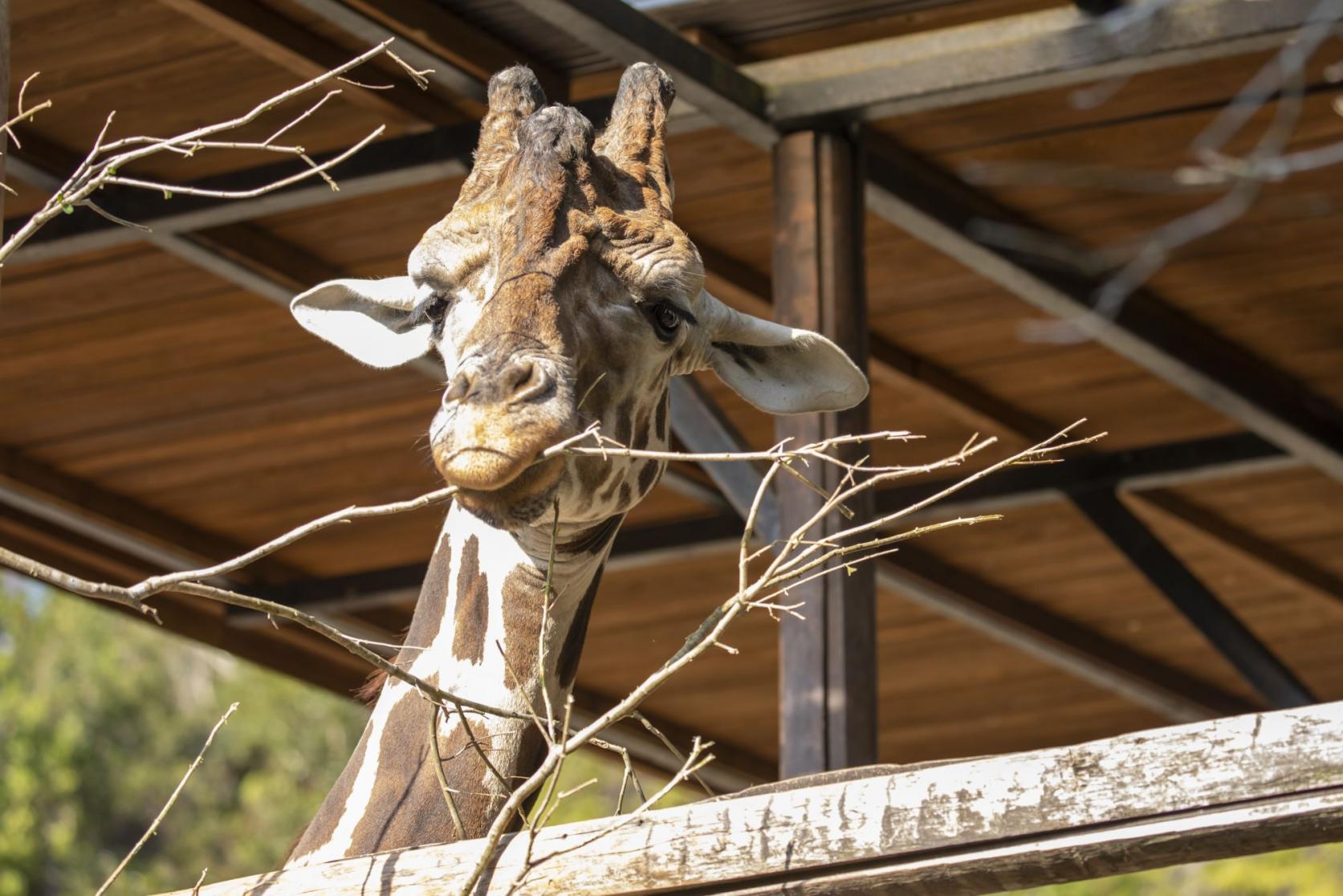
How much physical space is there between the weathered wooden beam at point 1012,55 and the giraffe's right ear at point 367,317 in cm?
157

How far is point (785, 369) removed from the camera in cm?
399

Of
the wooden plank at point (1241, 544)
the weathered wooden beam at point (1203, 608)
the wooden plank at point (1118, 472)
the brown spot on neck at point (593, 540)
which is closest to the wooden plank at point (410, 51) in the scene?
the brown spot on neck at point (593, 540)

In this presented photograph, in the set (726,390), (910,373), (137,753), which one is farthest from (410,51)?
(137,753)

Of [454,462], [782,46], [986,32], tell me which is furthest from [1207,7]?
[454,462]

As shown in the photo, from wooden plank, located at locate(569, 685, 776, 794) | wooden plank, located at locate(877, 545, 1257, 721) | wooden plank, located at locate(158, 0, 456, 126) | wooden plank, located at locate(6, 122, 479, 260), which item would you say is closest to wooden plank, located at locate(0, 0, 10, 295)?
wooden plank, located at locate(158, 0, 456, 126)

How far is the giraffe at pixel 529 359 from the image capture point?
3322 mm

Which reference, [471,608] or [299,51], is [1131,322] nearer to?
[299,51]

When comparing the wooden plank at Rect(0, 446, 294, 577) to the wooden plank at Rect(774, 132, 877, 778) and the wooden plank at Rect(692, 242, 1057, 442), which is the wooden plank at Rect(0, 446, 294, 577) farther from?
the wooden plank at Rect(774, 132, 877, 778)

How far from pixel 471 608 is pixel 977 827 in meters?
1.39

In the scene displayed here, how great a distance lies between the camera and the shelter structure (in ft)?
16.3

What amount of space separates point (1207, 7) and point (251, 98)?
2.39 metres

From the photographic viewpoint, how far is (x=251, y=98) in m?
5.49

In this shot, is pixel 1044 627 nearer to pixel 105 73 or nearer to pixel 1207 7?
pixel 1207 7

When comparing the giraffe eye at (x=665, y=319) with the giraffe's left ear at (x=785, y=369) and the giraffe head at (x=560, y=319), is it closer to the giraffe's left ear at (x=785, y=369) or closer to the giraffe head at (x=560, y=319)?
the giraffe head at (x=560, y=319)
